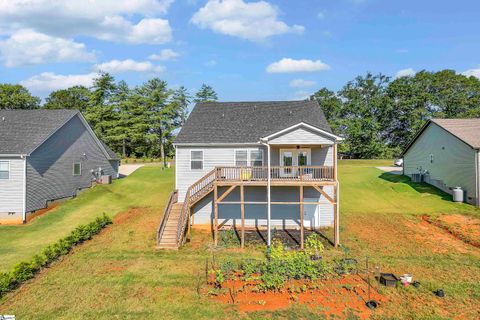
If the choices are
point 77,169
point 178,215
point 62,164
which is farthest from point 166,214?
point 77,169

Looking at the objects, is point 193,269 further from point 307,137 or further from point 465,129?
point 465,129

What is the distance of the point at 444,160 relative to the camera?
2503cm

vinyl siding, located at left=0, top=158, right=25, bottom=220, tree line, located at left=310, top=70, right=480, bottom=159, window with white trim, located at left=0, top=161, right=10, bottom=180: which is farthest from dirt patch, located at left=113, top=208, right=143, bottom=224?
tree line, located at left=310, top=70, right=480, bottom=159

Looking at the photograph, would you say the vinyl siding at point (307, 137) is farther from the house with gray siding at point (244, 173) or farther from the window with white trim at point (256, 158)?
the window with white trim at point (256, 158)

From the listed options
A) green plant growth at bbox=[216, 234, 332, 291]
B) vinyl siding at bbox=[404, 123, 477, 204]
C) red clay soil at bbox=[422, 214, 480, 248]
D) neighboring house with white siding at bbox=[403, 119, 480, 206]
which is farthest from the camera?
vinyl siding at bbox=[404, 123, 477, 204]

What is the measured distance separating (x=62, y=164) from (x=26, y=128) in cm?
357

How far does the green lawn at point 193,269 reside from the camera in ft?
32.6

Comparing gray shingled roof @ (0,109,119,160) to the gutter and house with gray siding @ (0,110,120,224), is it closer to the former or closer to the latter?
house with gray siding @ (0,110,120,224)

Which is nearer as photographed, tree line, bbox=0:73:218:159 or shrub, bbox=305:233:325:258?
shrub, bbox=305:233:325:258

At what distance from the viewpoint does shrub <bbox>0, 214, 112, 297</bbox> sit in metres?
11.2

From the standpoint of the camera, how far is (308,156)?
65.1 feet

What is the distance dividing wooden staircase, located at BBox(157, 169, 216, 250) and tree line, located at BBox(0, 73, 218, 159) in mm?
34397

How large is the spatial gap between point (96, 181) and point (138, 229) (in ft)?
38.3

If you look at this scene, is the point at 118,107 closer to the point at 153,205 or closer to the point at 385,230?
the point at 153,205
